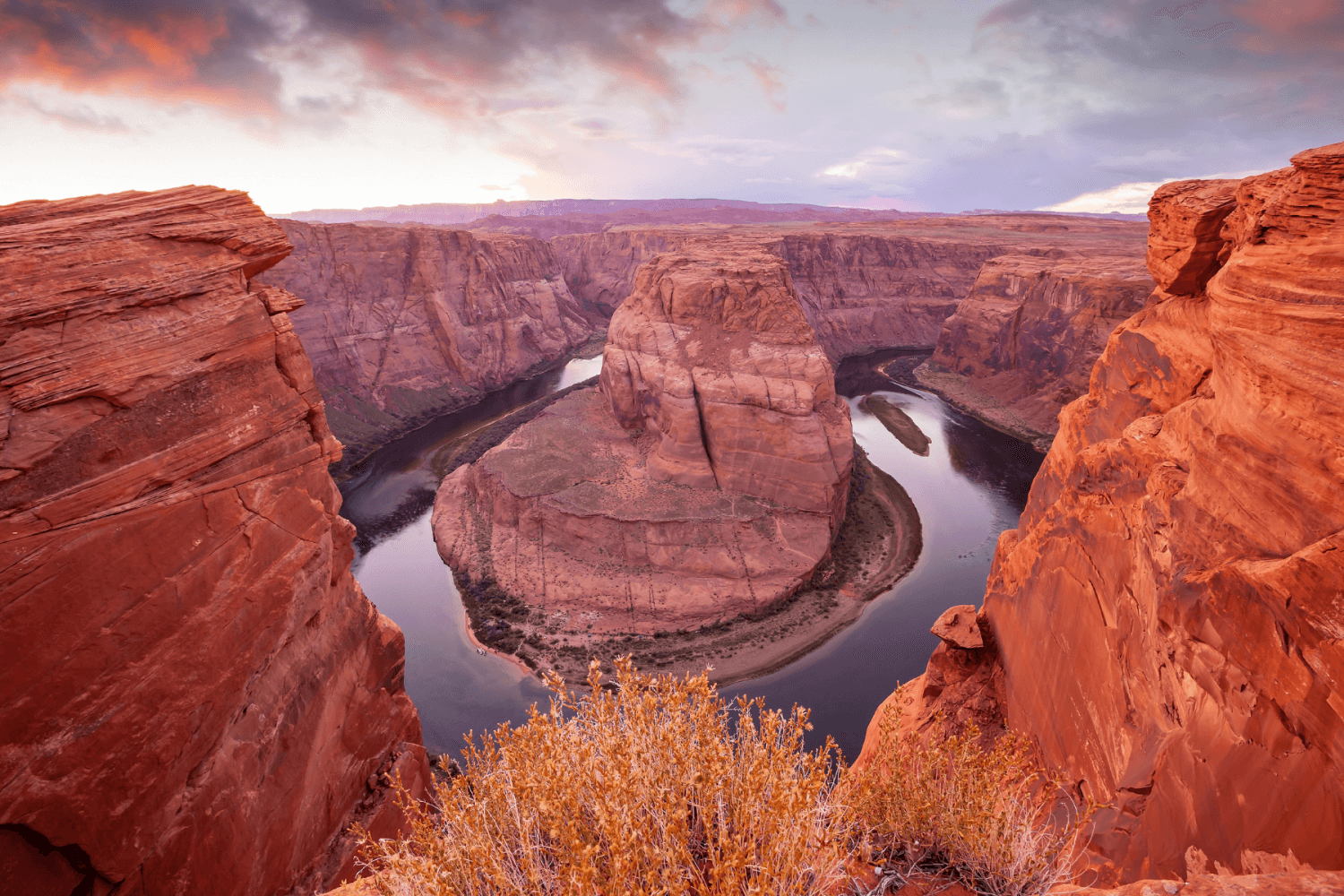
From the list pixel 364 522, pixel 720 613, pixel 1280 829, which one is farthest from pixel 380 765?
pixel 364 522

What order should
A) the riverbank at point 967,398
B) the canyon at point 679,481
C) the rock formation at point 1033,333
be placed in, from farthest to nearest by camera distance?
the riverbank at point 967,398 < the rock formation at point 1033,333 < the canyon at point 679,481

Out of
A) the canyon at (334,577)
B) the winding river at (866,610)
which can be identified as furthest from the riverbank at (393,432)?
the canyon at (334,577)

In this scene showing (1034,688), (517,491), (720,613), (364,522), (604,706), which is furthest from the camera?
(364,522)

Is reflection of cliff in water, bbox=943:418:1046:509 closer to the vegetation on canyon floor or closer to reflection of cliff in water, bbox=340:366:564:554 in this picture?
Result: the vegetation on canyon floor

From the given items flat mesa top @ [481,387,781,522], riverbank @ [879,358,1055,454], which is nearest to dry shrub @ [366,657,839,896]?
flat mesa top @ [481,387,781,522]

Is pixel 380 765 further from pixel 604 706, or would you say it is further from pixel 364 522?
pixel 364 522

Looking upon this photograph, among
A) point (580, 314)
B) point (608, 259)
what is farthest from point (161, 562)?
point (608, 259)

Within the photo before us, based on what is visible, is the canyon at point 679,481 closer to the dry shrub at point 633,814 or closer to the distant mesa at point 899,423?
the distant mesa at point 899,423
